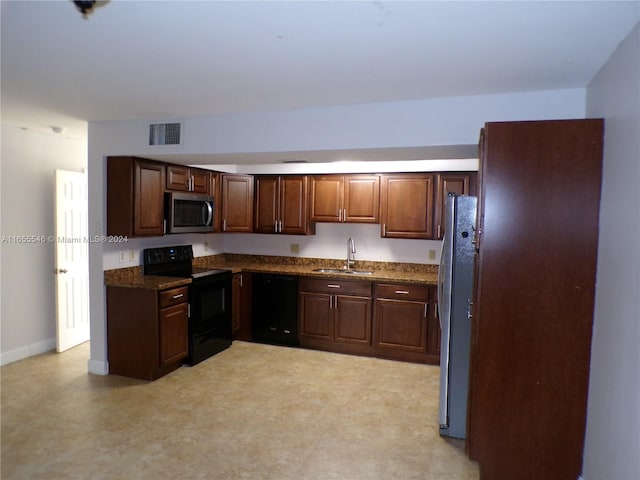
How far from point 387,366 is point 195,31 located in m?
3.58

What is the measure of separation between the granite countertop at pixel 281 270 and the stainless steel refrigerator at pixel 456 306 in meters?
1.35

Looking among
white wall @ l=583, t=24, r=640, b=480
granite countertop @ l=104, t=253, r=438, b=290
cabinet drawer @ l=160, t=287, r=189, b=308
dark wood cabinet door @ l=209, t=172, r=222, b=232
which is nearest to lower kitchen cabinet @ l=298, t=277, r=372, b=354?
granite countertop @ l=104, t=253, r=438, b=290

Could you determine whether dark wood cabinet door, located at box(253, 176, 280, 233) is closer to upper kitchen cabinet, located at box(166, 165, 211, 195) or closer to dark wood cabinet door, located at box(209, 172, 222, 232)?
dark wood cabinet door, located at box(209, 172, 222, 232)

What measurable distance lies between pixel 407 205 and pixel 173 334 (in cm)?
270

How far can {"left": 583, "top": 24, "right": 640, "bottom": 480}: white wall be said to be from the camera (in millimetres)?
1720

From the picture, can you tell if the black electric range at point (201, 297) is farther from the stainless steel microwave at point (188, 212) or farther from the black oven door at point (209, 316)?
the stainless steel microwave at point (188, 212)

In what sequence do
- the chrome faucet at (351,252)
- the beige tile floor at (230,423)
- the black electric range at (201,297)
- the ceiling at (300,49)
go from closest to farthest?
1. the ceiling at (300,49)
2. the beige tile floor at (230,423)
3. the black electric range at (201,297)
4. the chrome faucet at (351,252)

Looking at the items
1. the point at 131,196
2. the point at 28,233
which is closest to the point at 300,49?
the point at 131,196

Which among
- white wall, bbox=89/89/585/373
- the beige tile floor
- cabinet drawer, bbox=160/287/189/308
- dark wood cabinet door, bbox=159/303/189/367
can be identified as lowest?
the beige tile floor

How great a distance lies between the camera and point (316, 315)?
15.9ft

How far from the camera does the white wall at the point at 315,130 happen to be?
276cm

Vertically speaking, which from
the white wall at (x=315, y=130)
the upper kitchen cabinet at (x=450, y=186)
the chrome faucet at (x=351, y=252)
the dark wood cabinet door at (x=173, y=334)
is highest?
the white wall at (x=315, y=130)

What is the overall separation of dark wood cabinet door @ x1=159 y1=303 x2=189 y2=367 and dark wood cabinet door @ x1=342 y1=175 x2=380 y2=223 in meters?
2.03

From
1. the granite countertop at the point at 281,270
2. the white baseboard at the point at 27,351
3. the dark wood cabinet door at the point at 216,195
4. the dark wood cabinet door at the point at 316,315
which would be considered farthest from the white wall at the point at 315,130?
the dark wood cabinet door at the point at 316,315
